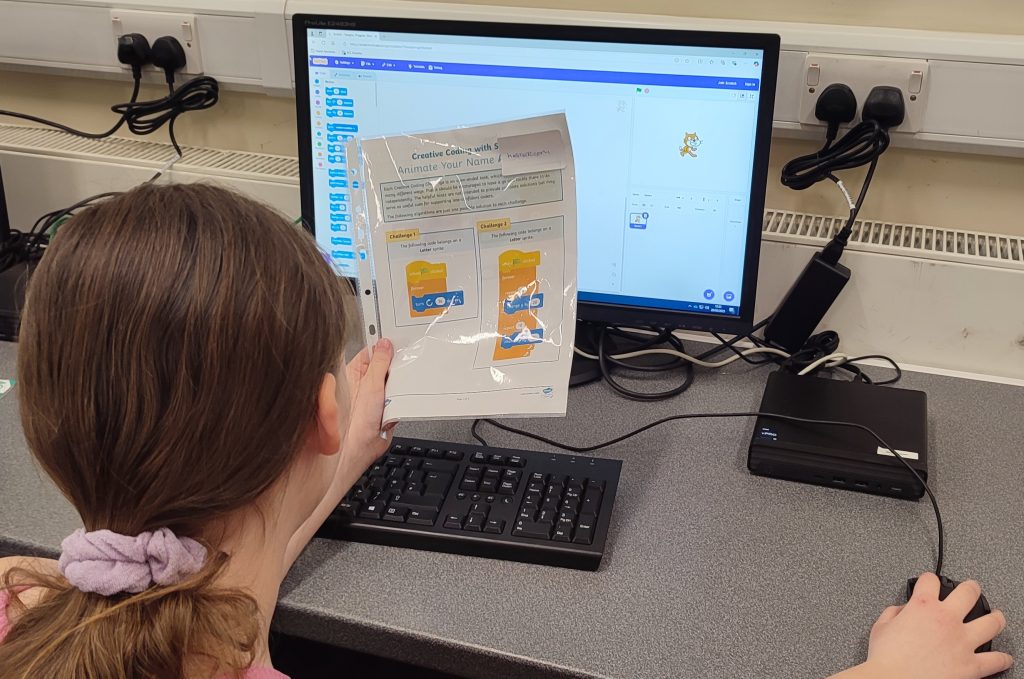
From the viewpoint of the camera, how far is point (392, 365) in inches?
33.8

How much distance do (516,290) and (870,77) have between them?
57cm

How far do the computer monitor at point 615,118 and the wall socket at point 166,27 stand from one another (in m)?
0.39

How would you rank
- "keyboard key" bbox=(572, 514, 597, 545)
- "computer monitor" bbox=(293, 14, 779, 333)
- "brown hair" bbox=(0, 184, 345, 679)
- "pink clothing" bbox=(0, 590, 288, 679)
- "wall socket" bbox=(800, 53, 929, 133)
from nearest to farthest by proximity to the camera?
1. "brown hair" bbox=(0, 184, 345, 679)
2. "pink clothing" bbox=(0, 590, 288, 679)
3. "keyboard key" bbox=(572, 514, 597, 545)
4. "computer monitor" bbox=(293, 14, 779, 333)
5. "wall socket" bbox=(800, 53, 929, 133)

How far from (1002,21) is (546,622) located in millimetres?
900

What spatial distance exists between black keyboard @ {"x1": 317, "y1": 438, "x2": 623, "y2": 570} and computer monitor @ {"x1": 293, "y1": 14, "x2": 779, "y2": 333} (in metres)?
0.26

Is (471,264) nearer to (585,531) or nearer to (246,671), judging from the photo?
(585,531)

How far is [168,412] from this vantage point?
59 cm

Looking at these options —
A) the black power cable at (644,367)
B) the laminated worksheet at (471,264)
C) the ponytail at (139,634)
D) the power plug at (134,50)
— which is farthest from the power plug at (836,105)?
the power plug at (134,50)

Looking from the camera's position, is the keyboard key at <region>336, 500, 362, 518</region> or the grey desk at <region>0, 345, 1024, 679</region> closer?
the grey desk at <region>0, 345, 1024, 679</region>

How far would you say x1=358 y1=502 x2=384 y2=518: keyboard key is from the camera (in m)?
0.86

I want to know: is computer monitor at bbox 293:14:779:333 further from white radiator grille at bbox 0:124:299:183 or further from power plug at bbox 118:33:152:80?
power plug at bbox 118:33:152:80

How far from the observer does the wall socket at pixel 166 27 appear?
1.35 metres

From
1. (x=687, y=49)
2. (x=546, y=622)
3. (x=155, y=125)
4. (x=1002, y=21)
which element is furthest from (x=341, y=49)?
(x=1002, y=21)

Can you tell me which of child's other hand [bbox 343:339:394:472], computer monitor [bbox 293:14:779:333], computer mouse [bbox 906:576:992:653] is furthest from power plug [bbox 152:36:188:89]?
computer mouse [bbox 906:576:992:653]
